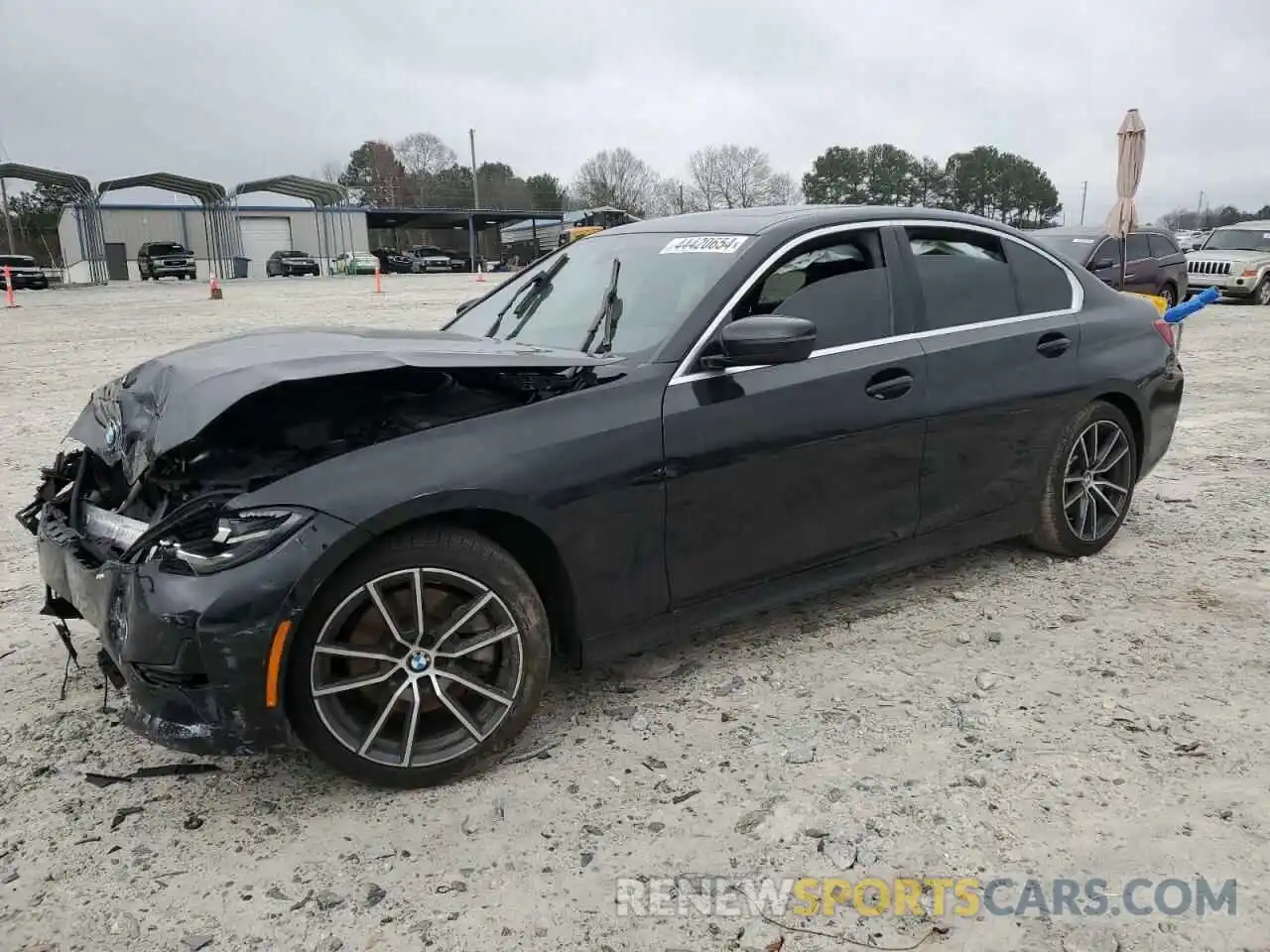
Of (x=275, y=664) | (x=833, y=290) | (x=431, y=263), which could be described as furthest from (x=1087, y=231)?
(x=431, y=263)

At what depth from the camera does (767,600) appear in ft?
11.1

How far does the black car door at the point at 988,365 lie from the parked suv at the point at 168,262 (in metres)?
42.8

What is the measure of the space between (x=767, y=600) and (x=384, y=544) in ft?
4.70

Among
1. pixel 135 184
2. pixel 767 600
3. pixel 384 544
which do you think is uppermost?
pixel 135 184

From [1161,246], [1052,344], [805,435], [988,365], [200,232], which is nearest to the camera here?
[805,435]

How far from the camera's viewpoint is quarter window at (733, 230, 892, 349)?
11.3 ft

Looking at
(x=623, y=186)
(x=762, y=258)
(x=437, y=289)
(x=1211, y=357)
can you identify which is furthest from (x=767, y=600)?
(x=623, y=186)

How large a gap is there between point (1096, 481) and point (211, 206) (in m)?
49.5

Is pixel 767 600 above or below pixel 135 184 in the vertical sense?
below

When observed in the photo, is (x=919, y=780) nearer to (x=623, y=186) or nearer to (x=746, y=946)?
(x=746, y=946)

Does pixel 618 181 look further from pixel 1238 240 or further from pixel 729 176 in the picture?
pixel 1238 240

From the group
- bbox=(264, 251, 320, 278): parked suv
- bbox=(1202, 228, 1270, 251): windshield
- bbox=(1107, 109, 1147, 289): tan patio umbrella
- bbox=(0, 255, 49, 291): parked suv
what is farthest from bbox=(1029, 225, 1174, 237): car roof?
bbox=(264, 251, 320, 278): parked suv

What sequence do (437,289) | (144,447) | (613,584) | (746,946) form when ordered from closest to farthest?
(746,946) < (144,447) < (613,584) < (437,289)

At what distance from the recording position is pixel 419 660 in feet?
8.82
